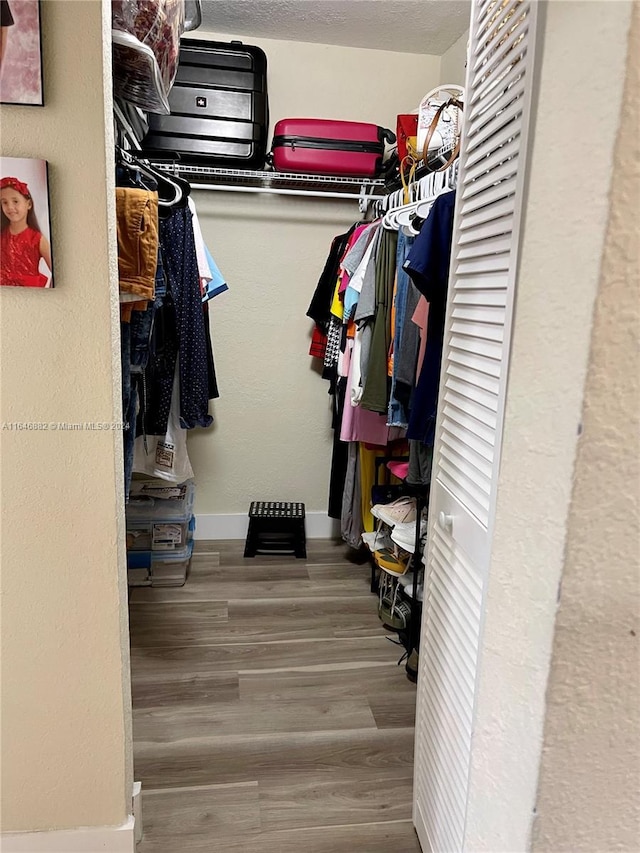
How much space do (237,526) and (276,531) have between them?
0.29 meters

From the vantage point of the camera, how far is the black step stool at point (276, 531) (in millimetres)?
3062

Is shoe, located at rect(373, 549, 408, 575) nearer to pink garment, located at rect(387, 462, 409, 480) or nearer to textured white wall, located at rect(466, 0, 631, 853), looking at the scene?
pink garment, located at rect(387, 462, 409, 480)

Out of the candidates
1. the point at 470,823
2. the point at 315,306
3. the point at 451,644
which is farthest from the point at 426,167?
the point at 470,823

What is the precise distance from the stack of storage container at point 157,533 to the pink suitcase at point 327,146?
5.27 ft

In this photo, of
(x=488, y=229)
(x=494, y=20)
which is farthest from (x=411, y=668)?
(x=494, y=20)

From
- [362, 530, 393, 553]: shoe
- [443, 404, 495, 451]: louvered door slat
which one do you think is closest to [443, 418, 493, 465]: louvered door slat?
[443, 404, 495, 451]: louvered door slat

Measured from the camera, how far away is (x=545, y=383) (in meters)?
0.57

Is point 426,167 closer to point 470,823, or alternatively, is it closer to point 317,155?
point 317,155

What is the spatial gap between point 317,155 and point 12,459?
82.2 inches

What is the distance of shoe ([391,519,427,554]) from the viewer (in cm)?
221

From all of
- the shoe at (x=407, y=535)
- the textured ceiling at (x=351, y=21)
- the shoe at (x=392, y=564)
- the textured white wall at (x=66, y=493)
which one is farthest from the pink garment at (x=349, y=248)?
the textured white wall at (x=66, y=493)

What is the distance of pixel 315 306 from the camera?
293 cm

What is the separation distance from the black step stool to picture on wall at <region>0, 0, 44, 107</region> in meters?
2.24

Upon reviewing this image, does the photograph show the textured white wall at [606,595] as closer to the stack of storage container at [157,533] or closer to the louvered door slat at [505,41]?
the louvered door slat at [505,41]
